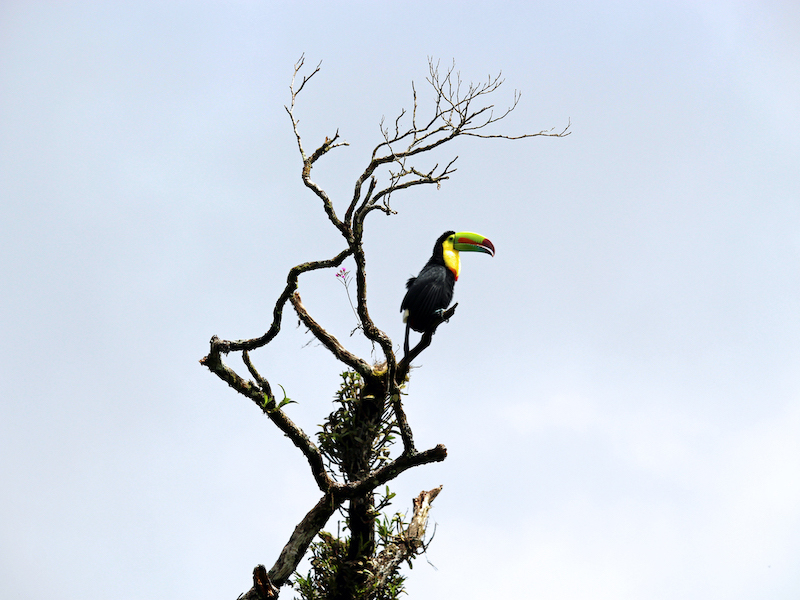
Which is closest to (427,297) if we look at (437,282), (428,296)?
(428,296)

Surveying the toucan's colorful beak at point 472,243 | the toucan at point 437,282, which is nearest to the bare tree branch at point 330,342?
the toucan at point 437,282

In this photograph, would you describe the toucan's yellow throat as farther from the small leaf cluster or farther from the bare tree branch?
the small leaf cluster

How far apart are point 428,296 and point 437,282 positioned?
1.03ft

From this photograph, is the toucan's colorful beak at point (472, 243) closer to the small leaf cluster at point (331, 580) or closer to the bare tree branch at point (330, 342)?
the bare tree branch at point (330, 342)

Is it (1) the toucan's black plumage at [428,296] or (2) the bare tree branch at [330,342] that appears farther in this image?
(1) the toucan's black plumage at [428,296]

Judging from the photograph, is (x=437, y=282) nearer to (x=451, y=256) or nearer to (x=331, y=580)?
(x=451, y=256)

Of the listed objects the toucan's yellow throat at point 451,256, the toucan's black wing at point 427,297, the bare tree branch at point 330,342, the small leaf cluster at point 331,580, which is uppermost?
the toucan's yellow throat at point 451,256

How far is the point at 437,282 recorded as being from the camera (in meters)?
9.68

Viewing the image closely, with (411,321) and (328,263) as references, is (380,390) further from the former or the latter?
(328,263)

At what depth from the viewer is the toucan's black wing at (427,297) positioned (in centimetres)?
945

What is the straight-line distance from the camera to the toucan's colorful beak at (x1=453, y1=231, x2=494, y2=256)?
10172mm

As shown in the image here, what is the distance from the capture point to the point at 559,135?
844 centimetres

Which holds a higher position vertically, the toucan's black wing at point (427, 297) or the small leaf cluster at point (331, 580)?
the toucan's black wing at point (427, 297)

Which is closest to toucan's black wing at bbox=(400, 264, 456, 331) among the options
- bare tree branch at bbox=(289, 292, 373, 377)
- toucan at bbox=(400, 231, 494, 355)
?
toucan at bbox=(400, 231, 494, 355)
